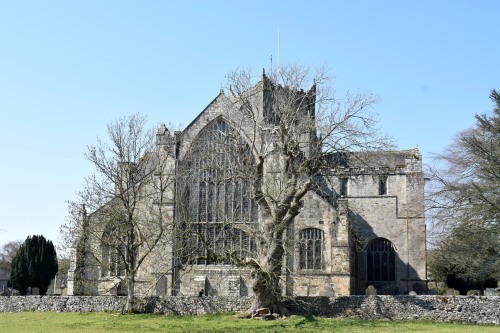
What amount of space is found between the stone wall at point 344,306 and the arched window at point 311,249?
32.2ft

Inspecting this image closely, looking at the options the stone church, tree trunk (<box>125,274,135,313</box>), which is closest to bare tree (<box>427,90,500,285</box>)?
the stone church

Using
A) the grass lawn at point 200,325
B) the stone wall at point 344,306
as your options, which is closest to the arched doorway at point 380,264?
the stone wall at point 344,306

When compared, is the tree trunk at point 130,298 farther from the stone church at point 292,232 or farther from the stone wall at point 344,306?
the stone church at point 292,232

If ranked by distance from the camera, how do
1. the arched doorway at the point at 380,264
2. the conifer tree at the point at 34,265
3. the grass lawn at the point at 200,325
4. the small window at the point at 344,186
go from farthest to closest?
the small window at the point at 344,186
the arched doorway at the point at 380,264
the conifer tree at the point at 34,265
the grass lawn at the point at 200,325

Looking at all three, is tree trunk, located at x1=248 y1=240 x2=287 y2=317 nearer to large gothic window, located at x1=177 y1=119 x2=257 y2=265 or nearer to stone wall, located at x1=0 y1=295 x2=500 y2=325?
stone wall, located at x1=0 y1=295 x2=500 y2=325

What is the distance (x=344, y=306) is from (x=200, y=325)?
738cm

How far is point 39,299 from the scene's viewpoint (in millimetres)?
35188

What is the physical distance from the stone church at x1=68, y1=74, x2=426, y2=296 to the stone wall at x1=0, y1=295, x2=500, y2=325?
268 cm

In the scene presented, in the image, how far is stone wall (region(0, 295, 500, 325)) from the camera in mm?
28953

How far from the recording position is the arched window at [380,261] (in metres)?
46.2

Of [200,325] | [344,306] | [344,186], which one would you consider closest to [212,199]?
[344,186]

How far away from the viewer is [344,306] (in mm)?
30828

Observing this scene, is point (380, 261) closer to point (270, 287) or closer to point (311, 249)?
point (311, 249)

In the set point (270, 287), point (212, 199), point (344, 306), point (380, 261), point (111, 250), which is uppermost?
point (212, 199)
